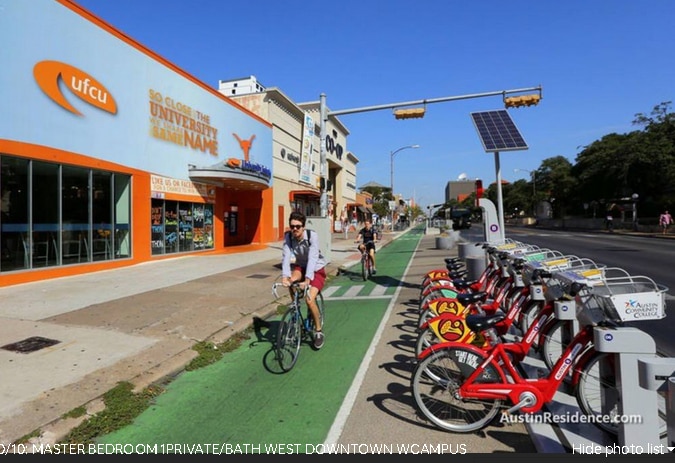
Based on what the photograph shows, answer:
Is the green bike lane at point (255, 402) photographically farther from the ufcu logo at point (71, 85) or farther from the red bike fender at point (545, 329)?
the ufcu logo at point (71, 85)

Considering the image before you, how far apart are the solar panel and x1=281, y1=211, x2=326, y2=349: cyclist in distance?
6.36 metres

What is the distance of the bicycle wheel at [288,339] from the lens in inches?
209

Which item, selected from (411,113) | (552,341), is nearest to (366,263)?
(411,113)

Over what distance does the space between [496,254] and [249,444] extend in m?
5.30

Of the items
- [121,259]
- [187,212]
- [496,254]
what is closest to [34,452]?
[496,254]

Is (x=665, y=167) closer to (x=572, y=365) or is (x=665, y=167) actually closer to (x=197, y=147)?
(x=197, y=147)

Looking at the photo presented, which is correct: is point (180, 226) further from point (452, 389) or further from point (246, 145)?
point (452, 389)

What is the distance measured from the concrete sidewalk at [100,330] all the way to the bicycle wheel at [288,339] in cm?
133

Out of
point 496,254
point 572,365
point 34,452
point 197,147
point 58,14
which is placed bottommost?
point 34,452

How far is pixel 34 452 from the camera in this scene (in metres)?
3.50

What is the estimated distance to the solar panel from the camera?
34.1 feet

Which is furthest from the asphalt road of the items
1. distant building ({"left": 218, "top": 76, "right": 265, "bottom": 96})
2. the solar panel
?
distant building ({"left": 218, "top": 76, "right": 265, "bottom": 96})

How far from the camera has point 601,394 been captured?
349 centimetres

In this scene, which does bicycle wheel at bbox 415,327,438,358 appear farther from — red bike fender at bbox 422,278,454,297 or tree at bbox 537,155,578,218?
tree at bbox 537,155,578,218
